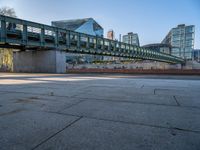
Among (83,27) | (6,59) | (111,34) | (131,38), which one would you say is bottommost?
(6,59)

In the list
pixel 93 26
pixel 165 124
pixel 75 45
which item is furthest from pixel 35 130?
pixel 93 26

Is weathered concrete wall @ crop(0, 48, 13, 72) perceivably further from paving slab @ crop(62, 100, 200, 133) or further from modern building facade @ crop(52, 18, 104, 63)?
modern building facade @ crop(52, 18, 104, 63)

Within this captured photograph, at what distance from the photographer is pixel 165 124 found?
2.51 meters

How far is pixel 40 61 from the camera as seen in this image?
25.4 m

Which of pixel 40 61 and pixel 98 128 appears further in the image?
pixel 40 61

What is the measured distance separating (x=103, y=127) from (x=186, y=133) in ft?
4.16

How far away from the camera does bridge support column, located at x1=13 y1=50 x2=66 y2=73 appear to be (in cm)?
2414

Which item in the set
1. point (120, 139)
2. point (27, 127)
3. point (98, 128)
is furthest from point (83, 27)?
point (120, 139)

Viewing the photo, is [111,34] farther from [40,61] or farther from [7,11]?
[40,61]

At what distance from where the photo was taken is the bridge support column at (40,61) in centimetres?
2414

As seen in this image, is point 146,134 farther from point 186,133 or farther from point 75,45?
Result: point 75,45

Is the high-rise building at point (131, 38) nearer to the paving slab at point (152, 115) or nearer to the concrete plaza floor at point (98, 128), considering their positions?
the paving slab at point (152, 115)

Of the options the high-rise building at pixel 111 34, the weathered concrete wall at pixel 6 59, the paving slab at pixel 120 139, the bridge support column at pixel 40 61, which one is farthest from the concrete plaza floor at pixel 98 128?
the high-rise building at pixel 111 34

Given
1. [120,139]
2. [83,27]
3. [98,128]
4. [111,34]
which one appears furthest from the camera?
[111,34]
